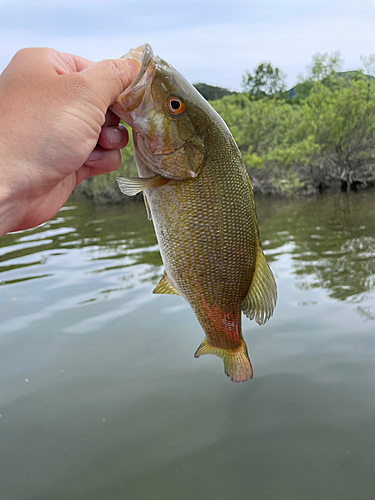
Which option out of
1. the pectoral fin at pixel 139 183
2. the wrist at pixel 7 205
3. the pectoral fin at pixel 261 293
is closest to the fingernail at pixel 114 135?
the pectoral fin at pixel 139 183

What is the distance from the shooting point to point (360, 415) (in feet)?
14.1

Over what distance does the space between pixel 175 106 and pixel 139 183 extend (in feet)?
1.20

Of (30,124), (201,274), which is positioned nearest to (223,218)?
(201,274)

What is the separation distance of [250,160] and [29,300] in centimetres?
1827

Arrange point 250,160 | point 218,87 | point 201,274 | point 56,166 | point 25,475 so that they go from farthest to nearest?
point 218,87, point 250,160, point 25,475, point 201,274, point 56,166

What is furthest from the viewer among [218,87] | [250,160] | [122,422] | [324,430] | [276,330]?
[218,87]

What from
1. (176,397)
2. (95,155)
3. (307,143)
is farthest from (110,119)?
(307,143)

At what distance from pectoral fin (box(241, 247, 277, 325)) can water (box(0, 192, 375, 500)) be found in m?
2.38

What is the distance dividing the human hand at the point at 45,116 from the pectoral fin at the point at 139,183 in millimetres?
238

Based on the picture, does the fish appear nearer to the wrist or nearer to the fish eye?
the fish eye

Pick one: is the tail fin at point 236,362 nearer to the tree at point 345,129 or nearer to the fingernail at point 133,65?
the fingernail at point 133,65

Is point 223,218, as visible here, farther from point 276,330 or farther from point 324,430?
point 276,330

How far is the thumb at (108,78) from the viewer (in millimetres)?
1624

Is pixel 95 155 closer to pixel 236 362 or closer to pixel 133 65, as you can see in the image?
pixel 133 65
